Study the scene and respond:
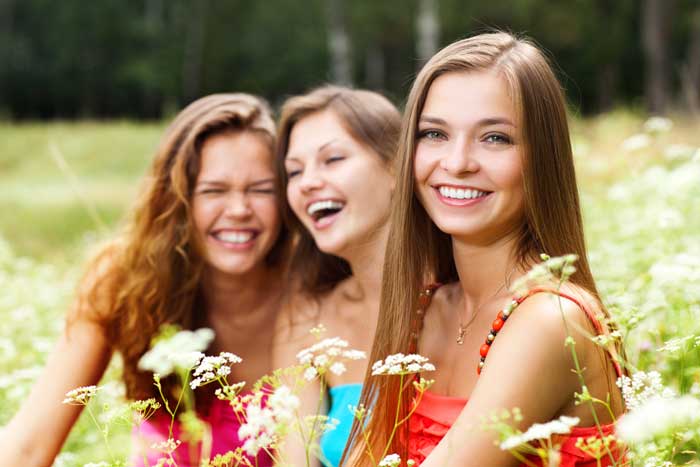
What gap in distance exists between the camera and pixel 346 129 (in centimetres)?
283

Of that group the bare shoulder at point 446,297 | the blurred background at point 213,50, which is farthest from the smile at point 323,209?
the blurred background at point 213,50

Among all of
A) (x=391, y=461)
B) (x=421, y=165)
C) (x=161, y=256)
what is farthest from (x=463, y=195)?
(x=161, y=256)

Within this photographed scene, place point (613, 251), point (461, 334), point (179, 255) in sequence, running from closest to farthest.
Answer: point (461, 334) → point (179, 255) → point (613, 251)

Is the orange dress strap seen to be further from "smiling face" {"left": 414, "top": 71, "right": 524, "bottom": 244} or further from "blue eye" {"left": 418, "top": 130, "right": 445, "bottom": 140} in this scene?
"blue eye" {"left": 418, "top": 130, "right": 445, "bottom": 140}

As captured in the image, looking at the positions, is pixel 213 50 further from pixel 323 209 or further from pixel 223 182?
pixel 323 209

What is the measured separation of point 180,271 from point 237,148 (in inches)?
20.2

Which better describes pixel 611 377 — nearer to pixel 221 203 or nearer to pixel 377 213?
pixel 377 213

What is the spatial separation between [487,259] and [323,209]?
0.78 meters

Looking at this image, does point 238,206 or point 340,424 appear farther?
point 238,206

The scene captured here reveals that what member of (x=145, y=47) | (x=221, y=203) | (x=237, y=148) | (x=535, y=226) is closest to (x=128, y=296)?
(x=221, y=203)

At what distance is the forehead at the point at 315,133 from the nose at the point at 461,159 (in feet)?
2.77

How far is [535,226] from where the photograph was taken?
6.43 ft

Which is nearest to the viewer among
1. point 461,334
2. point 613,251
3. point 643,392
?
point 643,392

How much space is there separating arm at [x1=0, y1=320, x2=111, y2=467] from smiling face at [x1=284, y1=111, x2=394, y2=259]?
0.91 metres
